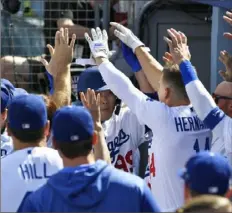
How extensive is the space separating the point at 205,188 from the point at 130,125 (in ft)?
8.20

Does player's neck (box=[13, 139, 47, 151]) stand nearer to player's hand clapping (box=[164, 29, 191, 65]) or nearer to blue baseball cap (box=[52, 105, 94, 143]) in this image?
blue baseball cap (box=[52, 105, 94, 143])

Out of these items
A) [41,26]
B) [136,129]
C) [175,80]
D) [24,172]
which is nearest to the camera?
[24,172]

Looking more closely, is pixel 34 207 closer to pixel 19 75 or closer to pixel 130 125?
pixel 130 125

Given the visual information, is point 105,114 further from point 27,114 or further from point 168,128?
point 27,114

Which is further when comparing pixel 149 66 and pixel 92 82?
pixel 92 82

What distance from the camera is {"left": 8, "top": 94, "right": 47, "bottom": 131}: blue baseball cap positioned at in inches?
173

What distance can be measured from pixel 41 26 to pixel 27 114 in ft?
18.4

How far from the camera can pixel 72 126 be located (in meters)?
4.06

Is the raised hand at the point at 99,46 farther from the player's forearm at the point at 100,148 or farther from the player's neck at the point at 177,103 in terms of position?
the player's forearm at the point at 100,148

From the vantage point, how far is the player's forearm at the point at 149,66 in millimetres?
5648

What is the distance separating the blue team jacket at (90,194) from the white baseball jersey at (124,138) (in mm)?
1954

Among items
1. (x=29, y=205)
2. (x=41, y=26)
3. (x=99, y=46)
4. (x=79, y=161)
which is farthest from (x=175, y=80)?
(x=41, y=26)

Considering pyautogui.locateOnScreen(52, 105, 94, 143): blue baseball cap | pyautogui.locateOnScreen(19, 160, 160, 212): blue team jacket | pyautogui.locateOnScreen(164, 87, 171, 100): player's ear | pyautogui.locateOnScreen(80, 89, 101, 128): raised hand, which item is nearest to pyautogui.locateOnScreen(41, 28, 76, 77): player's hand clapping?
pyautogui.locateOnScreen(164, 87, 171, 100): player's ear

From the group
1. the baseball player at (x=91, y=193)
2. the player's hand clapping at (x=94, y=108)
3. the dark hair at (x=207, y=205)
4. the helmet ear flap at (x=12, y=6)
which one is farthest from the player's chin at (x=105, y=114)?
the helmet ear flap at (x=12, y=6)
